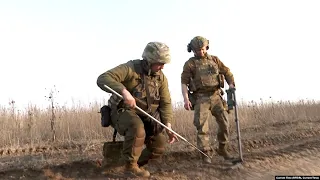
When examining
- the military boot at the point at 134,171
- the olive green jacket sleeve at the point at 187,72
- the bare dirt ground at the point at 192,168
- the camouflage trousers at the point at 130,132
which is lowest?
the bare dirt ground at the point at 192,168

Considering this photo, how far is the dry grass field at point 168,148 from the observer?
432 centimetres

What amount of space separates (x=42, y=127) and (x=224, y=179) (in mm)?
6244

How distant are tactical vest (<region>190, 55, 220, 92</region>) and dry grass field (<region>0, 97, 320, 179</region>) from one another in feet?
3.65

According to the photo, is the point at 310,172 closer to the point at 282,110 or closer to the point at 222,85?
the point at 222,85

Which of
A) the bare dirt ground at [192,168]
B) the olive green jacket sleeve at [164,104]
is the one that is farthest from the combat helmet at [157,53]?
the bare dirt ground at [192,168]

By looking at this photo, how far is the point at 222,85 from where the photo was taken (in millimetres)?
5234

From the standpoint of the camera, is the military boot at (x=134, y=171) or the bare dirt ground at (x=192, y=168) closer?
the military boot at (x=134, y=171)

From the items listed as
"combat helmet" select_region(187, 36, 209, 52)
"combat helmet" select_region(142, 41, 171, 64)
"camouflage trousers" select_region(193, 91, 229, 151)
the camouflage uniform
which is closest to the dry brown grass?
"camouflage trousers" select_region(193, 91, 229, 151)

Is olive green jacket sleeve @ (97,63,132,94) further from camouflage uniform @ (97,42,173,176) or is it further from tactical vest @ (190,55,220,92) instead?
tactical vest @ (190,55,220,92)

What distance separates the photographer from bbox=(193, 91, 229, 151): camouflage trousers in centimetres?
502

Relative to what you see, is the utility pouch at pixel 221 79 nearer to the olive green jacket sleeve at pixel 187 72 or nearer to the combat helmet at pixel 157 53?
the olive green jacket sleeve at pixel 187 72

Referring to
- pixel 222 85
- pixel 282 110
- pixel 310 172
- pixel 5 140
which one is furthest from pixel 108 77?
pixel 282 110

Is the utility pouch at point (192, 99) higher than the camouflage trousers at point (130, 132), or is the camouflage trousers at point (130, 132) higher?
the utility pouch at point (192, 99)

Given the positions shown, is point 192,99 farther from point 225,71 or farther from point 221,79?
point 225,71
